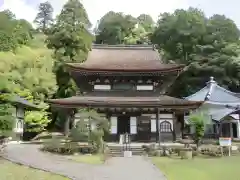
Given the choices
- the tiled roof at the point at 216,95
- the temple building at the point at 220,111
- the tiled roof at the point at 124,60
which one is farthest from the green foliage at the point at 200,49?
the tiled roof at the point at 124,60

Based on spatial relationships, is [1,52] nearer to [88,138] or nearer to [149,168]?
[88,138]

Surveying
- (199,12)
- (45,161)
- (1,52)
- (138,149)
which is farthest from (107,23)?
(45,161)

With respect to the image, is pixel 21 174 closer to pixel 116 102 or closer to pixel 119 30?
pixel 116 102

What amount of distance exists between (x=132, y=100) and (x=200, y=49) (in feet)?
86.7

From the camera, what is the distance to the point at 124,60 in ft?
92.2

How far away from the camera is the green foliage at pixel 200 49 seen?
4284 cm

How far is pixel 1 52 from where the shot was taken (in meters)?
27.3

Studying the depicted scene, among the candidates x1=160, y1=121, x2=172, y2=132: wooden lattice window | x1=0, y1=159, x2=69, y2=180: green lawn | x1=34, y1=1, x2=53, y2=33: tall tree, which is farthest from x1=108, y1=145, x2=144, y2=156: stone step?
x1=34, y1=1, x2=53, y2=33: tall tree

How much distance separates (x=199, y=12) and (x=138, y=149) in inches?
1752

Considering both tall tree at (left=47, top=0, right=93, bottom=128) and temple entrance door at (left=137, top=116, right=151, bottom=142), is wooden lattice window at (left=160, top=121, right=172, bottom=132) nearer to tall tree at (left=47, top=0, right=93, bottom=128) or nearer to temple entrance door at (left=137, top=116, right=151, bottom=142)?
temple entrance door at (left=137, top=116, right=151, bottom=142)

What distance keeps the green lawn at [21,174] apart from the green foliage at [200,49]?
116 feet

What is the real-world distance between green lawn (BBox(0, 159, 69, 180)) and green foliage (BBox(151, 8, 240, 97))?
3521 centimetres

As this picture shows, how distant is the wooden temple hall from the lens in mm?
22812

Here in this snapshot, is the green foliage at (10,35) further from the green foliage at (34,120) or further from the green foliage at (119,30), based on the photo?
the green foliage at (119,30)
